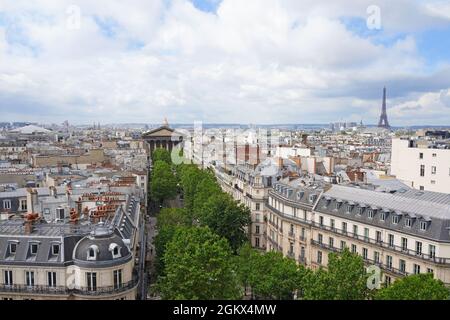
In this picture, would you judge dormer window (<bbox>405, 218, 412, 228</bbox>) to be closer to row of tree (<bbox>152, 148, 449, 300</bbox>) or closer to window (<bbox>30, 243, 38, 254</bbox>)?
row of tree (<bbox>152, 148, 449, 300</bbox>)

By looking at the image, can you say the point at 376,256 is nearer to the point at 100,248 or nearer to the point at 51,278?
the point at 100,248

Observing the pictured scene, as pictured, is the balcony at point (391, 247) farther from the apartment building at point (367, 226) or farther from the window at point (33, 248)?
the window at point (33, 248)

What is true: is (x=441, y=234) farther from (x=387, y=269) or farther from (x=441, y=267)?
(x=387, y=269)

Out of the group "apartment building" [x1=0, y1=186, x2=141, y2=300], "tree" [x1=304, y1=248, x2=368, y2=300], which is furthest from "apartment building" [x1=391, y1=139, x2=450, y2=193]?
"apartment building" [x1=0, y1=186, x2=141, y2=300]
